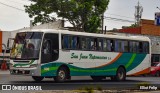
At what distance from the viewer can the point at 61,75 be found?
84.1 ft

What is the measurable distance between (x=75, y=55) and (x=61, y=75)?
187 cm

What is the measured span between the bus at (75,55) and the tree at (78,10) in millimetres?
20165

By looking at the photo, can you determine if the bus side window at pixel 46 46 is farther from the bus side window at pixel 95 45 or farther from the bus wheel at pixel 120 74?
the bus wheel at pixel 120 74

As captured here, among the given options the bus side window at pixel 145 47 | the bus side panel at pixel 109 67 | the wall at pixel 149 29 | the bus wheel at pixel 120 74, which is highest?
the wall at pixel 149 29

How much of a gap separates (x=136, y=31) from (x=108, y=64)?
36.5 metres

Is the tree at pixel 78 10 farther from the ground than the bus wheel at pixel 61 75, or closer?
farther from the ground

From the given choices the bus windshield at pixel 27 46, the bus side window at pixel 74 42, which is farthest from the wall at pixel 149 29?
the bus windshield at pixel 27 46

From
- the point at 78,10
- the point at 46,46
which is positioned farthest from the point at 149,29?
the point at 46,46

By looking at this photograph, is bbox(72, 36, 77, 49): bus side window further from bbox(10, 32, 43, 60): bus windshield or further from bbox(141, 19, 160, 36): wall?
bbox(141, 19, 160, 36): wall

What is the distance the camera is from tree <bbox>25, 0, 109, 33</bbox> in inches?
2082

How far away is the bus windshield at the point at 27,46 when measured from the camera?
24.5 m

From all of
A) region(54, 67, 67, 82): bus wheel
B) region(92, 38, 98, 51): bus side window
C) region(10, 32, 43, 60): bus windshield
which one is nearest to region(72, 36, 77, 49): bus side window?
region(54, 67, 67, 82): bus wheel

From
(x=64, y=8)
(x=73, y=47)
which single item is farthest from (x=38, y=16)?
(x=73, y=47)

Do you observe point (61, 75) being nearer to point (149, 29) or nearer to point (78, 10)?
point (78, 10)
